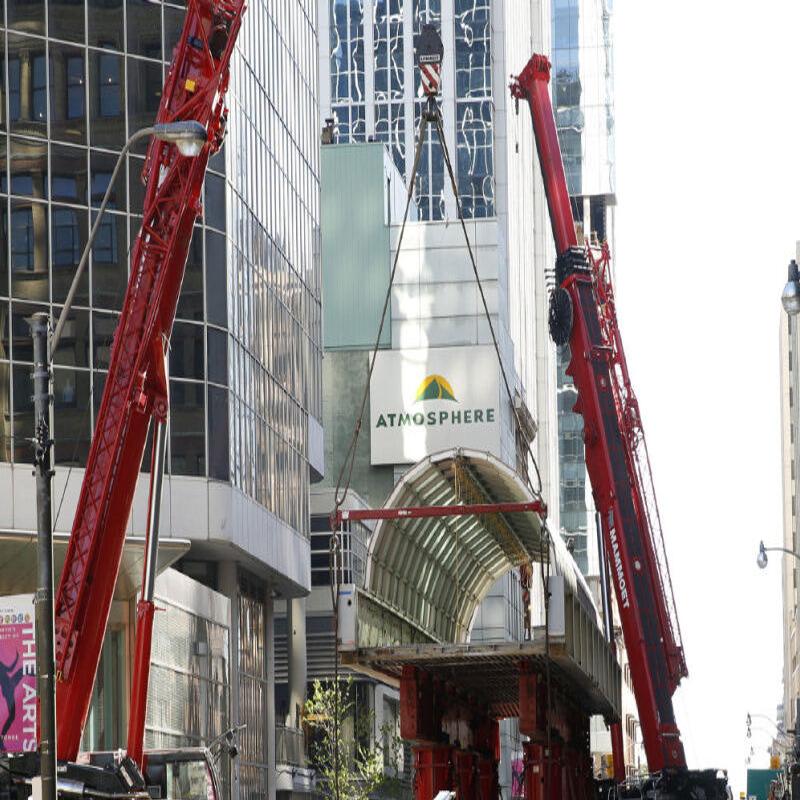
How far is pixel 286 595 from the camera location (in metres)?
66.6

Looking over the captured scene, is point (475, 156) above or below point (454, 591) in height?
above

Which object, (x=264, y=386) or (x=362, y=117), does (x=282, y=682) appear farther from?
(x=362, y=117)

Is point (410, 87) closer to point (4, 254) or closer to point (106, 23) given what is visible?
point (106, 23)

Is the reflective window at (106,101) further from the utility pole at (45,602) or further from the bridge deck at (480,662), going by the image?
the utility pole at (45,602)

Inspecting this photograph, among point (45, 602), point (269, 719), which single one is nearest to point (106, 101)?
point (269, 719)

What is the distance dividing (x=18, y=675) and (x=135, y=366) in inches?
236

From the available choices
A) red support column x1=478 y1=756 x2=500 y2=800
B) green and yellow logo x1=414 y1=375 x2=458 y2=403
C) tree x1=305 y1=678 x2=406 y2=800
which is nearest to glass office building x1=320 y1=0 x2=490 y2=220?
green and yellow logo x1=414 y1=375 x2=458 y2=403

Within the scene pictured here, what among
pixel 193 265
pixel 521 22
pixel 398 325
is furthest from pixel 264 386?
pixel 521 22

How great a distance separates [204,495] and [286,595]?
14444mm

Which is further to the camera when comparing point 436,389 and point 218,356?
point 436,389

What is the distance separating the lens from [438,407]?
108 metres

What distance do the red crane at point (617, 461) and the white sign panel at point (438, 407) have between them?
211 feet

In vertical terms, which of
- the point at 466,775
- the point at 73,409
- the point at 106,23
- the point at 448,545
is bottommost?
the point at 466,775

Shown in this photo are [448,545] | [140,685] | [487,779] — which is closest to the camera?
[140,685]
